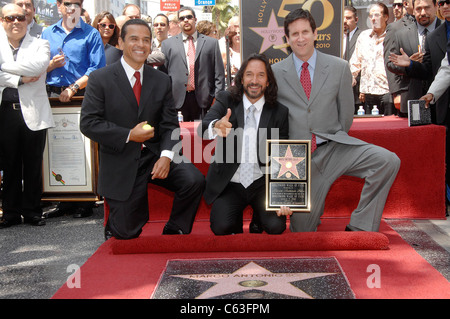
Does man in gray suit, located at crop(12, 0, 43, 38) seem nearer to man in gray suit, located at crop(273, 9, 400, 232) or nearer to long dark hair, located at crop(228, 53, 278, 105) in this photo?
long dark hair, located at crop(228, 53, 278, 105)

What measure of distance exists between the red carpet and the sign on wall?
2.42m

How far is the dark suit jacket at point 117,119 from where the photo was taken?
407 cm

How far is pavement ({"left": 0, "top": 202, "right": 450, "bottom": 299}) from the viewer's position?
3.55 metres

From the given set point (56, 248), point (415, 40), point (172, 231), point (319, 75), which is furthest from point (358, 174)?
point (56, 248)

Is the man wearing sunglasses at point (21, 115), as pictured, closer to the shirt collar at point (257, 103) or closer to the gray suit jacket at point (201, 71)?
the gray suit jacket at point (201, 71)

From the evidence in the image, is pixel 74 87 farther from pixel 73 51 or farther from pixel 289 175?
pixel 289 175

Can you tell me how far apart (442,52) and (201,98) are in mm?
3014

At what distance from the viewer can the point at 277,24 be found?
5730 millimetres

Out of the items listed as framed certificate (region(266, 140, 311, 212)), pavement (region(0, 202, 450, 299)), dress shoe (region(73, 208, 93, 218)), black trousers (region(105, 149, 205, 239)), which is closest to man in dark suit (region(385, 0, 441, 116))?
pavement (region(0, 202, 450, 299))

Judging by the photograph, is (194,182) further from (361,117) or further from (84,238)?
(361,117)

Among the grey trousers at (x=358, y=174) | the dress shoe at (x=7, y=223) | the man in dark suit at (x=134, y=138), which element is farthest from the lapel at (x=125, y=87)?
the dress shoe at (x=7, y=223)

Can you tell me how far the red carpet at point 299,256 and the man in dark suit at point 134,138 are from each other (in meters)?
0.34

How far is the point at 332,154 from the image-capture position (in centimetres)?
437
